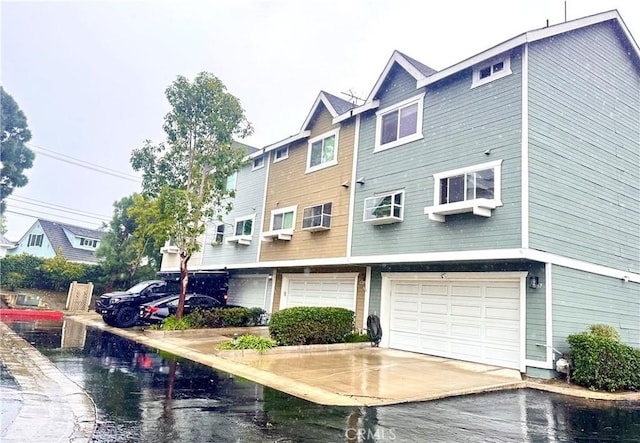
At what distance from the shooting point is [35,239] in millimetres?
41406

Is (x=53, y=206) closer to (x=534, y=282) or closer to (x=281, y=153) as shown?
(x=281, y=153)

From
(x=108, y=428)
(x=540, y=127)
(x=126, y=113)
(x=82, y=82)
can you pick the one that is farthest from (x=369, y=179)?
(x=126, y=113)

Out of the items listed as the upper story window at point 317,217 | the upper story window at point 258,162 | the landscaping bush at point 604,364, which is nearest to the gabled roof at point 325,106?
the upper story window at point 258,162

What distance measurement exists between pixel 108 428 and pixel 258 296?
15.5m

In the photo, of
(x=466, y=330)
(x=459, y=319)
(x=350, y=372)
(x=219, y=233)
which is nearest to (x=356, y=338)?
(x=459, y=319)

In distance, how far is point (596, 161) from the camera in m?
12.1

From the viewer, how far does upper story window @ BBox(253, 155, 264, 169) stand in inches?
810

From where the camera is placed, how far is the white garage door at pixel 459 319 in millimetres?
10914

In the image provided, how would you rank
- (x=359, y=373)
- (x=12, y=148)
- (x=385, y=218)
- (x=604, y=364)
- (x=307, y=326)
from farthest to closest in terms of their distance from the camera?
(x=12, y=148)
(x=385, y=218)
(x=307, y=326)
(x=359, y=373)
(x=604, y=364)

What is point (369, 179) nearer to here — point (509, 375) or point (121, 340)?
point (509, 375)

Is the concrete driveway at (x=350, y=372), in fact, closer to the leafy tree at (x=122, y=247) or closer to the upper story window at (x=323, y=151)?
the upper story window at (x=323, y=151)

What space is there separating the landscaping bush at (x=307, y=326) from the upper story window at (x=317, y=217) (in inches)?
139

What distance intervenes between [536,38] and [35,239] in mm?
44841

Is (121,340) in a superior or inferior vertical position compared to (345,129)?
inferior
